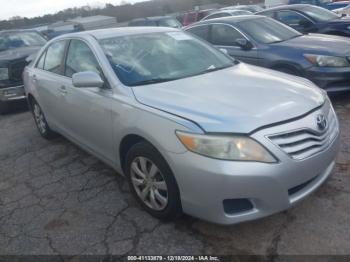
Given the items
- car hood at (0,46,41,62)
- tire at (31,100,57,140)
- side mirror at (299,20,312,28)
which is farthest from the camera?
side mirror at (299,20,312,28)

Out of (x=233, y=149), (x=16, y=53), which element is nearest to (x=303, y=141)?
(x=233, y=149)

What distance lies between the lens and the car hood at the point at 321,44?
5.52 m

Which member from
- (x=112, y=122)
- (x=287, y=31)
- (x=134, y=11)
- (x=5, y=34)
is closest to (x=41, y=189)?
(x=112, y=122)

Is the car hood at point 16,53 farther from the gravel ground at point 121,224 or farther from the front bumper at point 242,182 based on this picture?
the front bumper at point 242,182

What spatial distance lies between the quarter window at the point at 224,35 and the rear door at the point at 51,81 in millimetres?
3148

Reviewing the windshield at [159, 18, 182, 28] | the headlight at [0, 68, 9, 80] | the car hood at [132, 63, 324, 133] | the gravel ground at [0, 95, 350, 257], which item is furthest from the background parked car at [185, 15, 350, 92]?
the windshield at [159, 18, 182, 28]

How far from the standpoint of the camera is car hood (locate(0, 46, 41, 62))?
7591mm

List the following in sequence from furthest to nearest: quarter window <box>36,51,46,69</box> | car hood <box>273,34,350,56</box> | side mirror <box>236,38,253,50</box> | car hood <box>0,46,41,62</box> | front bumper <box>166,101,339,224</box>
Answer: car hood <box>0,46,41,62</box>, side mirror <box>236,38,253,50</box>, car hood <box>273,34,350,56</box>, quarter window <box>36,51,46,69</box>, front bumper <box>166,101,339,224</box>

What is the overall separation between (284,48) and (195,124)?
3831mm

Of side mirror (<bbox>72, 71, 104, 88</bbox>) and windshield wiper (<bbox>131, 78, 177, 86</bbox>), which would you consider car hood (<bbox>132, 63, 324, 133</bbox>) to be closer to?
windshield wiper (<bbox>131, 78, 177, 86</bbox>)

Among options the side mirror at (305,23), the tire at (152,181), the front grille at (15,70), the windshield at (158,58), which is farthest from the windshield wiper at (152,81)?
the side mirror at (305,23)

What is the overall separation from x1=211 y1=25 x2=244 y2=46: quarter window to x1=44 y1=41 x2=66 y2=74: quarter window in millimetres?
3151

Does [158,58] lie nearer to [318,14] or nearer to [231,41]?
[231,41]

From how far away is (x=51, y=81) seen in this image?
4.55m
